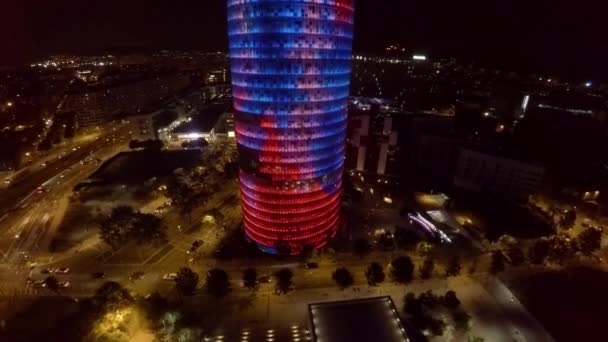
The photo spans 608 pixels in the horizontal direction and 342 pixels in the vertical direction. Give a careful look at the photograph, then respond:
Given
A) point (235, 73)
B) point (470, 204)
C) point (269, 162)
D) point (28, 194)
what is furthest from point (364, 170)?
point (28, 194)

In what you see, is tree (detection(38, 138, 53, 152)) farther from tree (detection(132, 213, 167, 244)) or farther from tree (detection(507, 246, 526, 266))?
tree (detection(507, 246, 526, 266))

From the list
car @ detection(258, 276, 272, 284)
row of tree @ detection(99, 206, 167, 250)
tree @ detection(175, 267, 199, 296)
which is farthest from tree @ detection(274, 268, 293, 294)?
row of tree @ detection(99, 206, 167, 250)

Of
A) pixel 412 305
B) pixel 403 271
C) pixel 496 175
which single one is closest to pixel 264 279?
pixel 403 271

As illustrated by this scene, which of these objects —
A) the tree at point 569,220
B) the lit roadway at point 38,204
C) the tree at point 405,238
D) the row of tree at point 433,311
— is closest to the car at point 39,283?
the lit roadway at point 38,204

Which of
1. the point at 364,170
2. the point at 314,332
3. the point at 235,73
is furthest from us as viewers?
the point at 364,170

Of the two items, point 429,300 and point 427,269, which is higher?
point 427,269

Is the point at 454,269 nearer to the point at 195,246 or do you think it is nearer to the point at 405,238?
the point at 405,238

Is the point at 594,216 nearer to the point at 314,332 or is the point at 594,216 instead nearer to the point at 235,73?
the point at 314,332
